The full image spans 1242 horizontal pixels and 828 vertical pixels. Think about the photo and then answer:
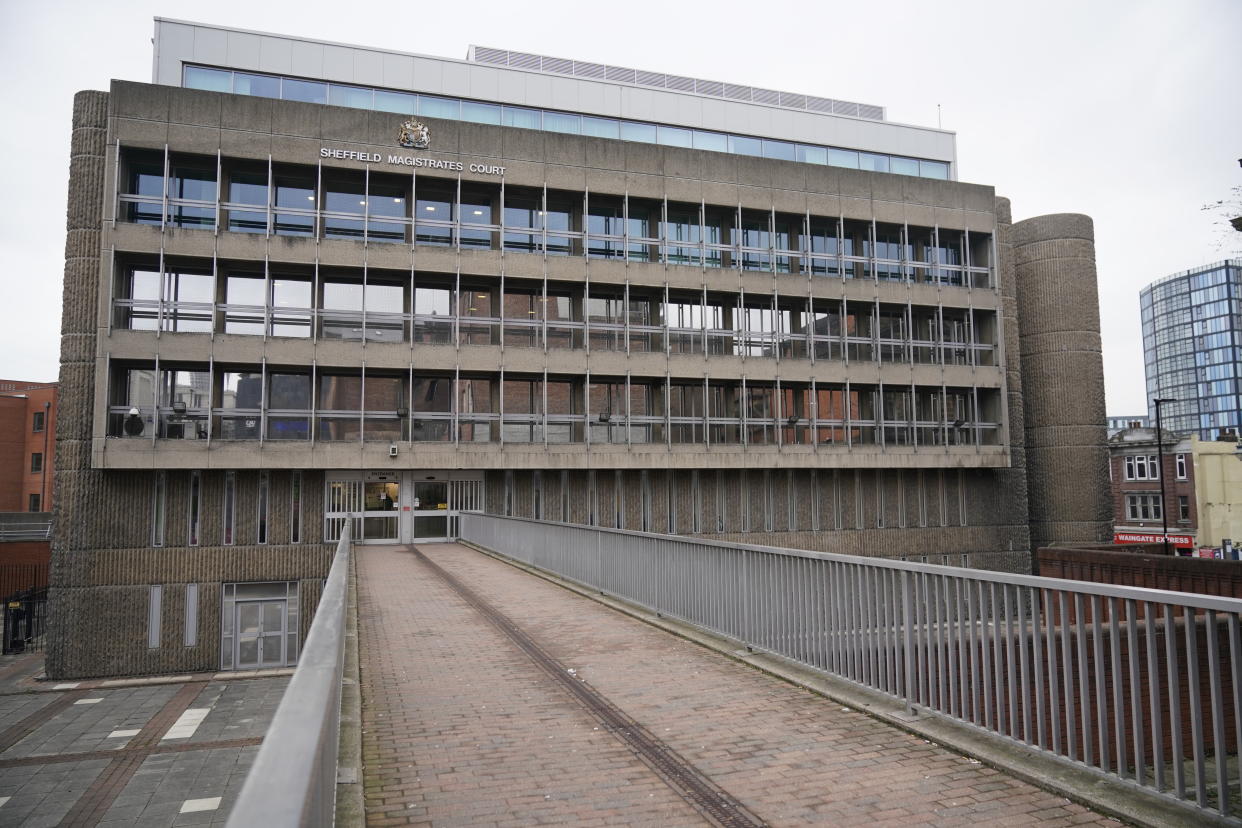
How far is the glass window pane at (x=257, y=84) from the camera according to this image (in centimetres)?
3275

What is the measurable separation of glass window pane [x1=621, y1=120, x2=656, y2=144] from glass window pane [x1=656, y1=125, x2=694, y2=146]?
0.30 metres

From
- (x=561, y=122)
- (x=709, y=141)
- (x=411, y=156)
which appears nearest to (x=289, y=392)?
(x=411, y=156)

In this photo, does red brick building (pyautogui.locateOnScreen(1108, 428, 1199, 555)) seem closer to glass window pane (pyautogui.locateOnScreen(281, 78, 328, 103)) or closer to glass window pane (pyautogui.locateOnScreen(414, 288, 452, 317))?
glass window pane (pyautogui.locateOnScreen(414, 288, 452, 317))

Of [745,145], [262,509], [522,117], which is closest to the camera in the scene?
[262,509]

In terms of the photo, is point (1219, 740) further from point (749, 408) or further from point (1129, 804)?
point (749, 408)

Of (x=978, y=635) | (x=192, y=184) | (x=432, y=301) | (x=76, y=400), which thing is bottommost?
(x=978, y=635)

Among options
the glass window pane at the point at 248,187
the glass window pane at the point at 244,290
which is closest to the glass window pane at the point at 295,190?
the glass window pane at the point at 248,187

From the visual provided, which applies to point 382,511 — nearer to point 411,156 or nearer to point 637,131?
point 411,156

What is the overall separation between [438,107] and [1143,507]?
191 feet

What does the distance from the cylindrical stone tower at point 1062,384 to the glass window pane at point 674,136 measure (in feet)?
54.3

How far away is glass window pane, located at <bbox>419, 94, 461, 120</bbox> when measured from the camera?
115ft

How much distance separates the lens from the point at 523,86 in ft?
120

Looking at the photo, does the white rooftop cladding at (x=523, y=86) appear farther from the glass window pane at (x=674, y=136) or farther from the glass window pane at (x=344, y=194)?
the glass window pane at (x=344, y=194)

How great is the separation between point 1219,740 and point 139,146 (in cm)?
3076
